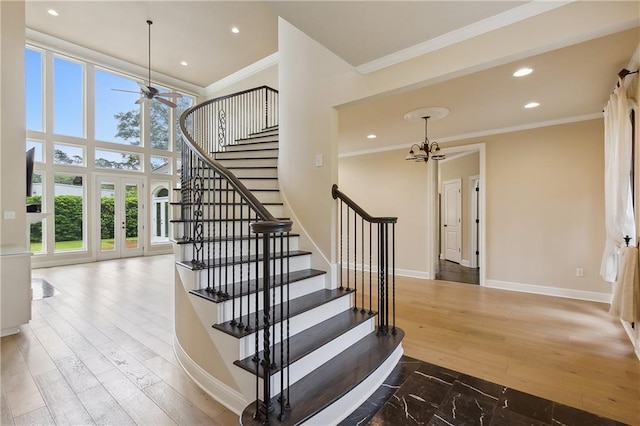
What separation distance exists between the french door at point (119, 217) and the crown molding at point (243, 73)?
3.67 metres

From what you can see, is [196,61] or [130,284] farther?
[196,61]

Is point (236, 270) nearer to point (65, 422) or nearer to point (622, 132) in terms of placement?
point (65, 422)

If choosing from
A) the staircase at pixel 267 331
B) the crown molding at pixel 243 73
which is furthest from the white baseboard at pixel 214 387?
the crown molding at pixel 243 73

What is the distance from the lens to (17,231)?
3.69 metres

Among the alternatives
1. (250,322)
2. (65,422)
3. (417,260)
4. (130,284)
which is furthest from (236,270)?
(417,260)

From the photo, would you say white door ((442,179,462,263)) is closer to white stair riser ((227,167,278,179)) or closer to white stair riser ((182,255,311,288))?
white stair riser ((227,167,278,179))

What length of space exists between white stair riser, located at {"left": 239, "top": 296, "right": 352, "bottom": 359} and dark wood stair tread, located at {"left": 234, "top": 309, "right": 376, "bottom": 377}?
0.10 ft

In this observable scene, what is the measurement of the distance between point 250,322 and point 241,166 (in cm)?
271

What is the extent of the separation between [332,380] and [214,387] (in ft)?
2.70

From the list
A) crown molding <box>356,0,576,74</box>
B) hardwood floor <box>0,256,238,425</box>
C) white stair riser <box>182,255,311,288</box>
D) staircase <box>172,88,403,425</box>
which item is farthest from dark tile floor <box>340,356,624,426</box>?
crown molding <box>356,0,576,74</box>

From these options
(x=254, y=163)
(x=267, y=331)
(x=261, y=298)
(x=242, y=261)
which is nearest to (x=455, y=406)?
(x=267, y=331)

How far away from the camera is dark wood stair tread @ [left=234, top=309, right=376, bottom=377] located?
1824mm

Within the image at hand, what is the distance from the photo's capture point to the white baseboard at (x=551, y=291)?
4105mm

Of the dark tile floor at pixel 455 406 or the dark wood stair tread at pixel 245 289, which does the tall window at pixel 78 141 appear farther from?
the dark tile floor at pixel 455 406
